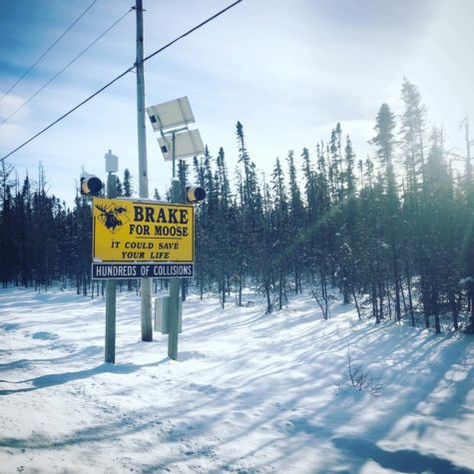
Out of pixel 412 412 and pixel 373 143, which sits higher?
pixel 373 143

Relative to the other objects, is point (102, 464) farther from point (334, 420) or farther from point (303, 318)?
point (303, 318)

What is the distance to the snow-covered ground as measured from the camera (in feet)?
11.7

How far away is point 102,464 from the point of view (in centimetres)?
323

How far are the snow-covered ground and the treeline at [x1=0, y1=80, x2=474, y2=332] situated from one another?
817 centimetres

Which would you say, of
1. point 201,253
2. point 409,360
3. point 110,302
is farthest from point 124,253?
point 201,253

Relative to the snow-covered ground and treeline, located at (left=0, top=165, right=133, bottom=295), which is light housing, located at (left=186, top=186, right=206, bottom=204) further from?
treeline, located at (left=0, top=165, right=133, bottom=295)

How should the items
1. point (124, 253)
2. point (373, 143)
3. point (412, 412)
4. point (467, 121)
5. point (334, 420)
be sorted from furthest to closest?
A: point (373, 143) < point (467, 121) < point (124, 253) < point (412, 412) < point (334, 420)

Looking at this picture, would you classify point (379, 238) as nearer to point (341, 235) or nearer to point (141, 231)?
point (341, 235)

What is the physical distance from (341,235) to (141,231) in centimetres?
2426

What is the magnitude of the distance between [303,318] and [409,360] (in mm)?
9759

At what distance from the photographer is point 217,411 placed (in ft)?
16.0

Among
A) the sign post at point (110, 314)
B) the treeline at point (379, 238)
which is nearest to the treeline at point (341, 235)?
the treeline at point (379, 238)

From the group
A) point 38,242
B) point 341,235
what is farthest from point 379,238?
point 38,242

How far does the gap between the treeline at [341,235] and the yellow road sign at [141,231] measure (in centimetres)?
1450
